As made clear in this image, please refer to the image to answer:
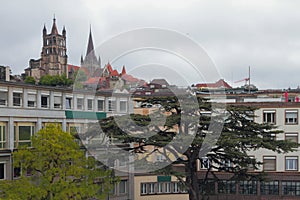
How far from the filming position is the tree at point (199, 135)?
83.5 feet

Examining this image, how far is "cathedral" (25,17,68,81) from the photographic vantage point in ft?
381

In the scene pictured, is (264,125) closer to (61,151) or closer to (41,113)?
(61,151)

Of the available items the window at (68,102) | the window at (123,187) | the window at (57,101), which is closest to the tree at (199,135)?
the window at (57,101)

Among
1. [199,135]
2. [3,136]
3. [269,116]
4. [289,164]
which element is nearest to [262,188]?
[289,164]

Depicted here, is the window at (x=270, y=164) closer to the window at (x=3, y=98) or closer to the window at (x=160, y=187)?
the window at (x=160, y=187)

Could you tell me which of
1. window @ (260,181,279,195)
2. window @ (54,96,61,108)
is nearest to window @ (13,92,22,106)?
window @ (54,96,61,108)

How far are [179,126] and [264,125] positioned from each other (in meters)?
4.88

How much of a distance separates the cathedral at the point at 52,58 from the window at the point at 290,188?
78880 mm

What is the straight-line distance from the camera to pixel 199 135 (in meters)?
25.8

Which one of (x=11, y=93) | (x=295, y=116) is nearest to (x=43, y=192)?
(x=11, y=93)

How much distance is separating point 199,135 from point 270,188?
56.2 feet

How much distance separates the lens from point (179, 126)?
26562mm

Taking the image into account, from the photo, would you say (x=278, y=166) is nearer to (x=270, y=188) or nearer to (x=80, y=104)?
(x=270, y=188)

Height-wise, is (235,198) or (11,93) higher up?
(11,93)
